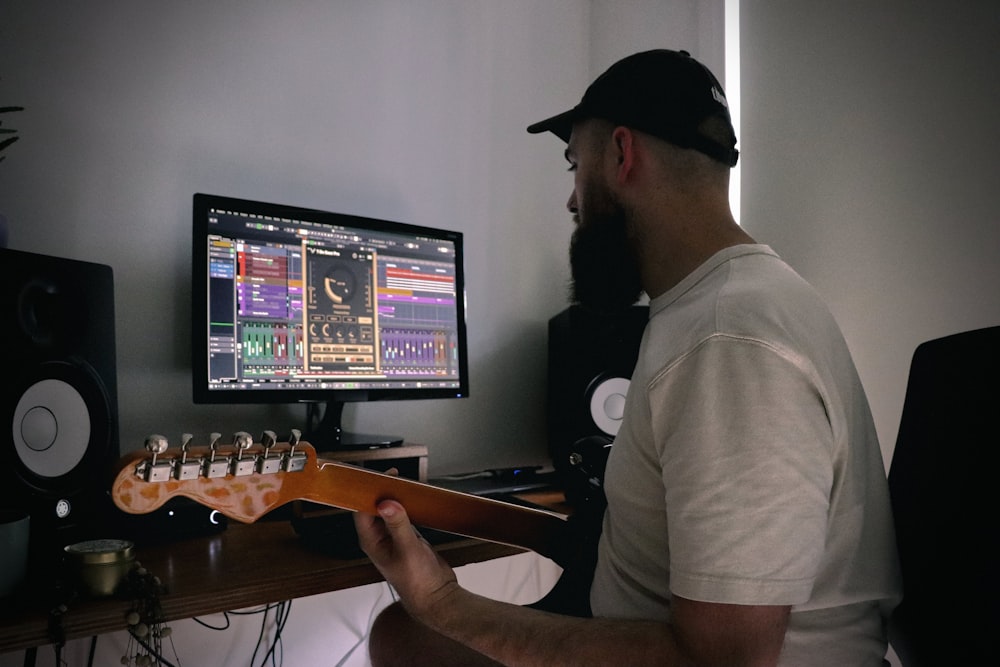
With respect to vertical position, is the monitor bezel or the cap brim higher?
the cap brim

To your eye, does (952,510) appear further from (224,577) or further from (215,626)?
(215,626)

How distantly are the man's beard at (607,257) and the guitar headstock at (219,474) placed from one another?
1.61 ft

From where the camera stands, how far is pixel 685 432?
0.64 m

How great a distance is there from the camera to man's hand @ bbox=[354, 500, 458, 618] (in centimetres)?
85

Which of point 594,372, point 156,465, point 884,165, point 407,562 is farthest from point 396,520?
point 884,165

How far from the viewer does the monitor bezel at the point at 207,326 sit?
1.20 meters

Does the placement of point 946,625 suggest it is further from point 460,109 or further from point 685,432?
point 460,109

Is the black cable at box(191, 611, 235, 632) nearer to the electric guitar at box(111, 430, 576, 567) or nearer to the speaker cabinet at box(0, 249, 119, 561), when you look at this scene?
the speaker cabinet at box(0, 249, 119, 561)

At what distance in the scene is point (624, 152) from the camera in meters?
0.94

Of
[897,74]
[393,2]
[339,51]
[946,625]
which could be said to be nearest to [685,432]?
[946,625]

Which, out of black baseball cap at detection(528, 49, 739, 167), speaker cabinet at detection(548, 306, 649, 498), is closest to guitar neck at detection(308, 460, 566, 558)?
speaker cabinet at detection(548, 306, 649, 498)

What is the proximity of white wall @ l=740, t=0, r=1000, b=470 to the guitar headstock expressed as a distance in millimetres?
1147

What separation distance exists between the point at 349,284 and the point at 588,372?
0.55 m

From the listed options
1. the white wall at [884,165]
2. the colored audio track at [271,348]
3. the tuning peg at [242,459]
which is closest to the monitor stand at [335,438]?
the colored audio track at [271,348]
